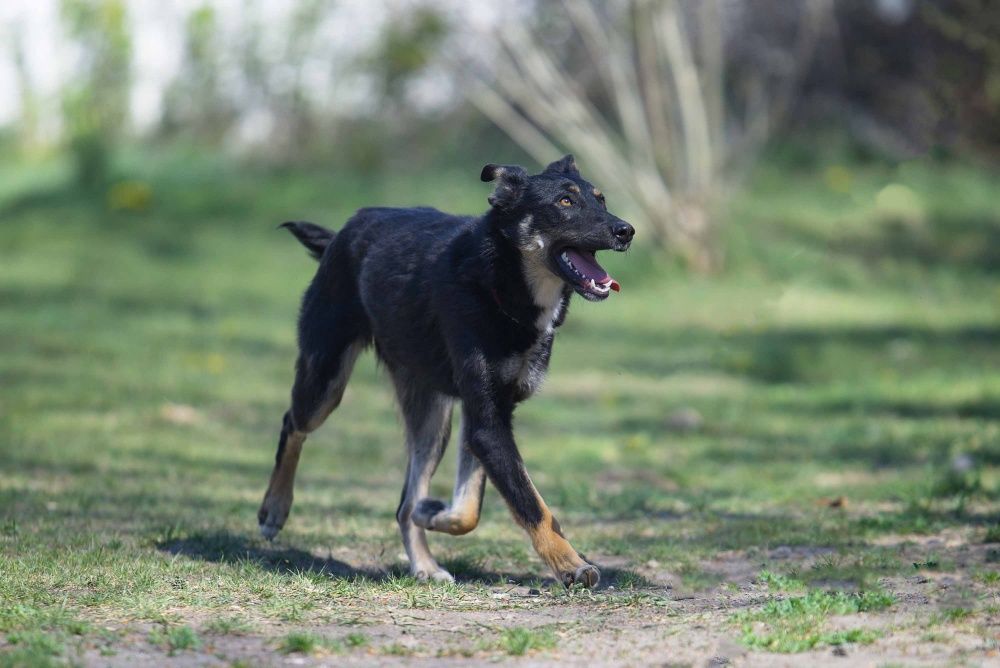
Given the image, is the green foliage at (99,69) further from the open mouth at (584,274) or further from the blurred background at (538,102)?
the open mouth at (584,274)

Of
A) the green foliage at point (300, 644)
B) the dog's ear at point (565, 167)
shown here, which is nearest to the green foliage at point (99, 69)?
the dog's ear at point (565, 167)

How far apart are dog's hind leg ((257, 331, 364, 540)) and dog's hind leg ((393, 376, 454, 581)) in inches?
11.6

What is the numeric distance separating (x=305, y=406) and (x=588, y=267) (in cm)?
162

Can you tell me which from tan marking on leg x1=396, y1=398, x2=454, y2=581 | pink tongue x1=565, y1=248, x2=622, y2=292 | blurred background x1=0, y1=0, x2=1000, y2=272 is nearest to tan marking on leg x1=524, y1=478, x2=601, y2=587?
tan marking on leg x1=396, y1=398, x2=454, y2=581

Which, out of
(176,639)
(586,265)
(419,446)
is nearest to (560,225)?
(586,265)

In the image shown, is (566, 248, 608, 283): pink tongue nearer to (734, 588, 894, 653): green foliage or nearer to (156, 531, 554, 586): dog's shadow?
(156, 531, 554, 586): dog's shadow

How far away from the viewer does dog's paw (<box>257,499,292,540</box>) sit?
22.3ft

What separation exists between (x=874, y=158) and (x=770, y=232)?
3.24 m

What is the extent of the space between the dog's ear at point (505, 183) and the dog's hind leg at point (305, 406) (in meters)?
1.15

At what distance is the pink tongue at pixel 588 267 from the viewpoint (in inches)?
229

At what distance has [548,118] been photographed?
58.4 feet

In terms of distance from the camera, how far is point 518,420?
1150 cm

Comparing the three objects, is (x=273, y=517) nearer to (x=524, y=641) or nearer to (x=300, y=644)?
(x=300, y=644)

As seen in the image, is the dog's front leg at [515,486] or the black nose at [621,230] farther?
the black nose at [621,230]
